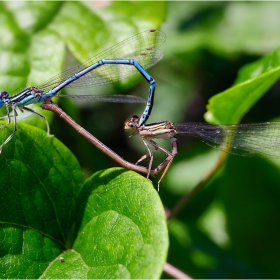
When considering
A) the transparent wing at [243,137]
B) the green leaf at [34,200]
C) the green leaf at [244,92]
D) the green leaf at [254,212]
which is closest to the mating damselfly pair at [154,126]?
the transparent wing at [243,137]

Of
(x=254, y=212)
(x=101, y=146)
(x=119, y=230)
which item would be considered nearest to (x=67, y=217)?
(x=119, y=230)

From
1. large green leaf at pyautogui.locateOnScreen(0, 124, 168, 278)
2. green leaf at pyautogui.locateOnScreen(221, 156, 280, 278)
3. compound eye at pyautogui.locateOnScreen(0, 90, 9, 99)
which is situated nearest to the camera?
large green leaf at pyautogui.locateOnScreen(0, 124, 168, 278)

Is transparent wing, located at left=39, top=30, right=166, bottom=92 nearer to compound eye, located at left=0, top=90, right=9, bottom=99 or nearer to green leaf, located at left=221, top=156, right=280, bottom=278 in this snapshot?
compound eye, located at left=0, top=90, right=9, bottom=99

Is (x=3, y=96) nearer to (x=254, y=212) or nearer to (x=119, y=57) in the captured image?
(x=119, y=57)

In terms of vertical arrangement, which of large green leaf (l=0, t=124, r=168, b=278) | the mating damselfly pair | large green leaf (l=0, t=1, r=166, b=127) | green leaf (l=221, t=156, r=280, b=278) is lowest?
green leaf (l=221, t=156, r=280, b=278)

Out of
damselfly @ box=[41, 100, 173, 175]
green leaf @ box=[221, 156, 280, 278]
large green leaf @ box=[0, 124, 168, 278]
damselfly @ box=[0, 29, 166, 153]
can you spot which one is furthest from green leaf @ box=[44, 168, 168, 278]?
green leaf @ box=[221, 156, 280, 278]

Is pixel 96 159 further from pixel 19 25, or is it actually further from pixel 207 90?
pixel 207 90
